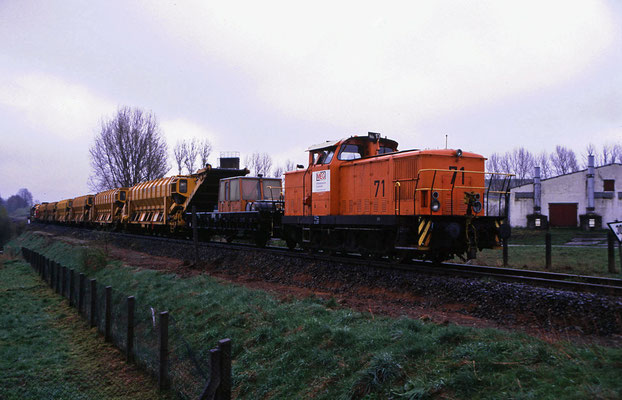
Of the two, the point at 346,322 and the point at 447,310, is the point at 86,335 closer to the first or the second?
the point at 346,322

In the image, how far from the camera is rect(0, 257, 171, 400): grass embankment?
7.34 metres

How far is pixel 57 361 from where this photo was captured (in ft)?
29.1

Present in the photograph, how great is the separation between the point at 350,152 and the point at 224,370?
9048 mm

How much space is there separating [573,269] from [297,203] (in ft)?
27.4

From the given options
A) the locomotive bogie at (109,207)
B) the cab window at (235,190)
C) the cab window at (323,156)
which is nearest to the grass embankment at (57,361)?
the cab window at (323,156)

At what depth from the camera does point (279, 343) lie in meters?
6.57

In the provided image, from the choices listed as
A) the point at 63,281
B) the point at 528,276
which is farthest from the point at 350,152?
the point at 63,281

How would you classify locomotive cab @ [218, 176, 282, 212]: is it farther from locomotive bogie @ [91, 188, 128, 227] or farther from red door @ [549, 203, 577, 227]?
red door @ [549, 203, 577, 227]

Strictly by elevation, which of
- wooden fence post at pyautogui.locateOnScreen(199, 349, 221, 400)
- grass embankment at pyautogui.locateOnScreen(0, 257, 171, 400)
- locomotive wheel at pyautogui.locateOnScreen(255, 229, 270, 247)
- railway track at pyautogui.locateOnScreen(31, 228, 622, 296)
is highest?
locomotive wheel at pyautogui.locateOnScreen(255, 229, 270, 247)

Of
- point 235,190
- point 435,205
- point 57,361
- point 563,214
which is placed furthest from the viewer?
point 563,214

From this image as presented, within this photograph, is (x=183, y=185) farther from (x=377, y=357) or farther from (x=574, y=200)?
(x=574, y=200)

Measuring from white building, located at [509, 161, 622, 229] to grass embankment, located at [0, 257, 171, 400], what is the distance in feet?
111

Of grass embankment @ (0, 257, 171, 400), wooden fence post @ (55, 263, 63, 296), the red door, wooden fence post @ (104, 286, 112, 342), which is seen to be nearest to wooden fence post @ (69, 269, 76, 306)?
grass embankment @ (0, 257, 171, 400)

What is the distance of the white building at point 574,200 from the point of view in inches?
1326
